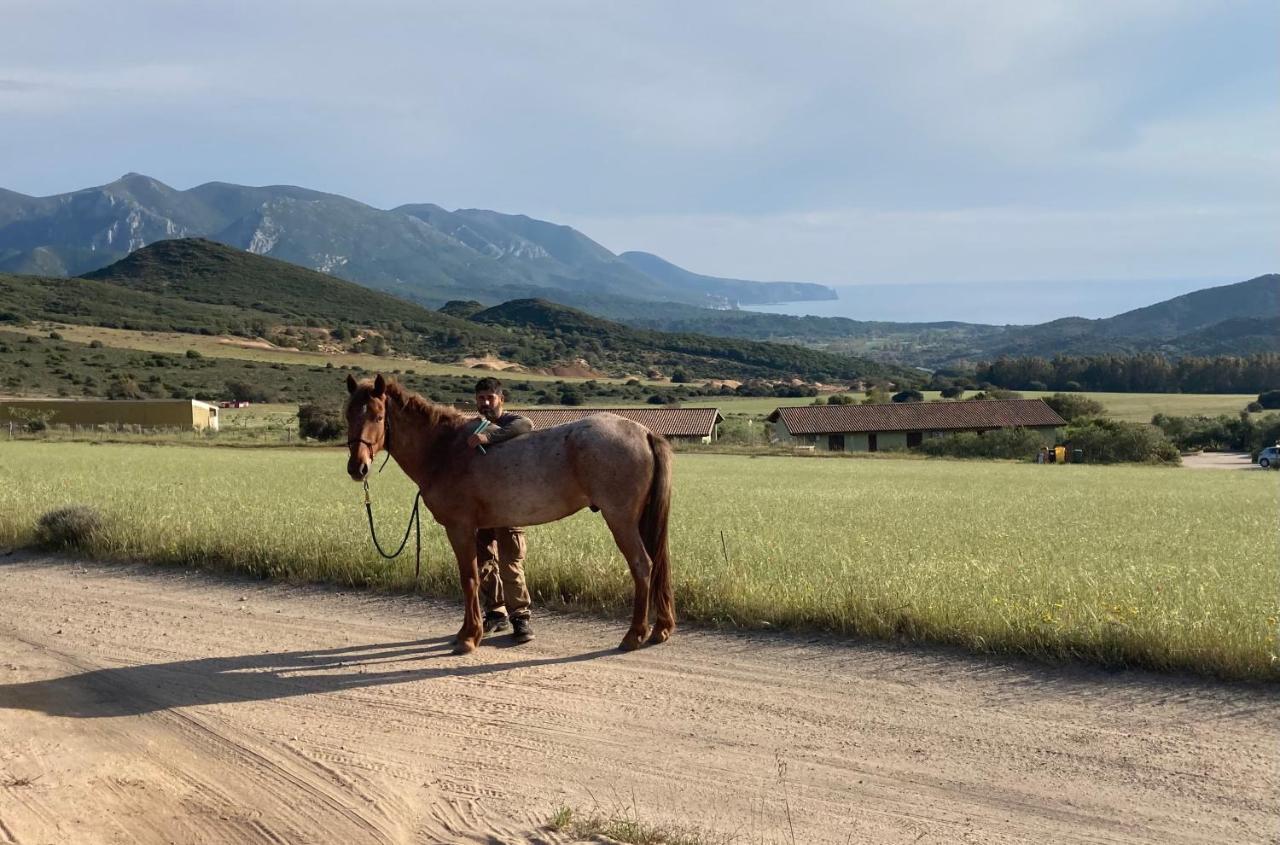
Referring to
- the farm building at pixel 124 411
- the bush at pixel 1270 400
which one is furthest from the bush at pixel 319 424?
the bush at pixel 1270 400

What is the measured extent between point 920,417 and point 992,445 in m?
7.78

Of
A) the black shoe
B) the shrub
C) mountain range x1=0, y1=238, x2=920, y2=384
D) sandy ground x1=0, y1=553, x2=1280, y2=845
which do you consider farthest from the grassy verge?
mountain range x1=0, y1=238, x2=920, y2=384

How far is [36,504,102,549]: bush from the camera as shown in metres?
11.9

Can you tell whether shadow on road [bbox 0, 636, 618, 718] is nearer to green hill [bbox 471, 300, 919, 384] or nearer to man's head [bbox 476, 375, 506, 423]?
man's head [bbox 476, 375, 506, 423]

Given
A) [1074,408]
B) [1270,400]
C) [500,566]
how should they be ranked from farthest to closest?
[1270,400] < [1074,408] < [500,566]

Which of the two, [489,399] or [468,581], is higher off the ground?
[489,399]

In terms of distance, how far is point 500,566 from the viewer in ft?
26.1

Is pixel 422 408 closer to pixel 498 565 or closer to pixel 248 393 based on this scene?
pixel 498 565

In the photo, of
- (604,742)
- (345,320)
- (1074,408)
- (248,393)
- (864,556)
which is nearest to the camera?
(604,742)

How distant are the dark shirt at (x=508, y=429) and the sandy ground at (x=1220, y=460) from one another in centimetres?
5680

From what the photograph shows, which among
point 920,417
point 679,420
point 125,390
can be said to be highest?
point 125,390

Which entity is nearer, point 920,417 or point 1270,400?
point 920,417

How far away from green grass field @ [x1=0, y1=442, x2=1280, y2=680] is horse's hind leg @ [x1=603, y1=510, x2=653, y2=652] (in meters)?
0.98

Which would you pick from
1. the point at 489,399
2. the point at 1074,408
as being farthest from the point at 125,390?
the point at 1074,408
